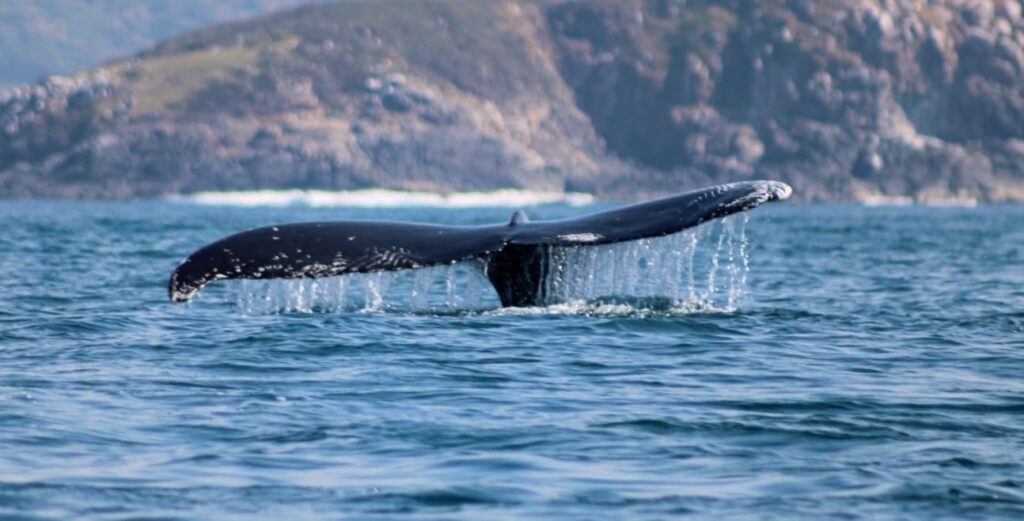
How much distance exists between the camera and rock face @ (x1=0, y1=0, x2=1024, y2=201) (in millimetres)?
140875

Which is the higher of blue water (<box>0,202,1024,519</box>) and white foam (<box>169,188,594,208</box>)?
white foam (<box>169,188,594,208</box>)

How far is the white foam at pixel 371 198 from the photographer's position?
443 ft

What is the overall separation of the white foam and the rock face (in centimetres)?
153

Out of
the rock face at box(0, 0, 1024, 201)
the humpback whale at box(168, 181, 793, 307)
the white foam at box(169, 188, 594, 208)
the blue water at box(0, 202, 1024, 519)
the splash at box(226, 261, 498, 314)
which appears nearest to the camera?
the blue water at box(0, 202, 1024, 519)

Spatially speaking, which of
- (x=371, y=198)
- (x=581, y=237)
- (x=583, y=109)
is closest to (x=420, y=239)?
(x=581, y=237)

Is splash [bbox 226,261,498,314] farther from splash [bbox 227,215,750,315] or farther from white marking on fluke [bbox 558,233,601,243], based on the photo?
white marking on fluke [bbox 558,233,601,243]

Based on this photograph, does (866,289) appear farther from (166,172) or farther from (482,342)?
(166,172)

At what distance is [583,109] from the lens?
6265 inches

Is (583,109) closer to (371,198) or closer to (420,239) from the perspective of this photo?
(371,198)

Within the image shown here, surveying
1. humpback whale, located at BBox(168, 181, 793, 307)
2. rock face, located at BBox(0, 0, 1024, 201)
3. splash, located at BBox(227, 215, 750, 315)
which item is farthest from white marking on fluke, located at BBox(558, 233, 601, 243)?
rock face, located at BBox(0, 0, 1024, 201)

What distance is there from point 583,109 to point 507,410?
150879 mm

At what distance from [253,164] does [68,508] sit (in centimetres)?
13668

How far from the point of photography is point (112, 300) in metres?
16.7

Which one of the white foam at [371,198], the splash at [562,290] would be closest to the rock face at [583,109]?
the white foam at [371,198]
